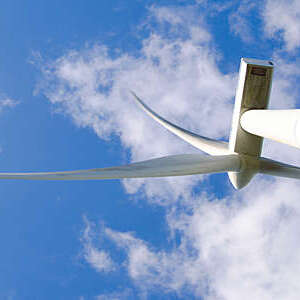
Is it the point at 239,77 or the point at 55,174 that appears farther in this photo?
the point at 239,77

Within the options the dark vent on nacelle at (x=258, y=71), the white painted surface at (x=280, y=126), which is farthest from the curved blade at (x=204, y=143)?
the dark vent on nacelle at (x=258, y=71)

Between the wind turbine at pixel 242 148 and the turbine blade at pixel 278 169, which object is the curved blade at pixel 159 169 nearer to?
the wind turbine at pixel 242 148

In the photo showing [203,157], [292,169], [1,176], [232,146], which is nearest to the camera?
[1,176]

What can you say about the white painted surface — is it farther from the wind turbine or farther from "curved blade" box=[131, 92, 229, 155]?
"curved blade" box=[131, 92, 229, 155]

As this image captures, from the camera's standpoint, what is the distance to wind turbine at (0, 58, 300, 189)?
12.3 m

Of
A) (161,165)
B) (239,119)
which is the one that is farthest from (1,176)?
(239,119)

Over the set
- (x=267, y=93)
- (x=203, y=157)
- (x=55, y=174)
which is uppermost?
(x=267, y=93)

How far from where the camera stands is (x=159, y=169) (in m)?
12.3

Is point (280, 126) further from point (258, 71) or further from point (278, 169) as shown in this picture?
point (258, 71)

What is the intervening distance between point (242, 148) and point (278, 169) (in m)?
1.96

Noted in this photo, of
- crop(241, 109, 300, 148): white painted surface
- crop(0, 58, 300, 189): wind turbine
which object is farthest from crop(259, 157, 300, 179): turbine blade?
crop(241, 109, 300, 148): white painted surface

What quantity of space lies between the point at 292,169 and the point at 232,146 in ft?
9.66

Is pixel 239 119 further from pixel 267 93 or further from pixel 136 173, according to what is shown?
pixel 136 173

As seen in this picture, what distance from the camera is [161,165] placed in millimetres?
13219
